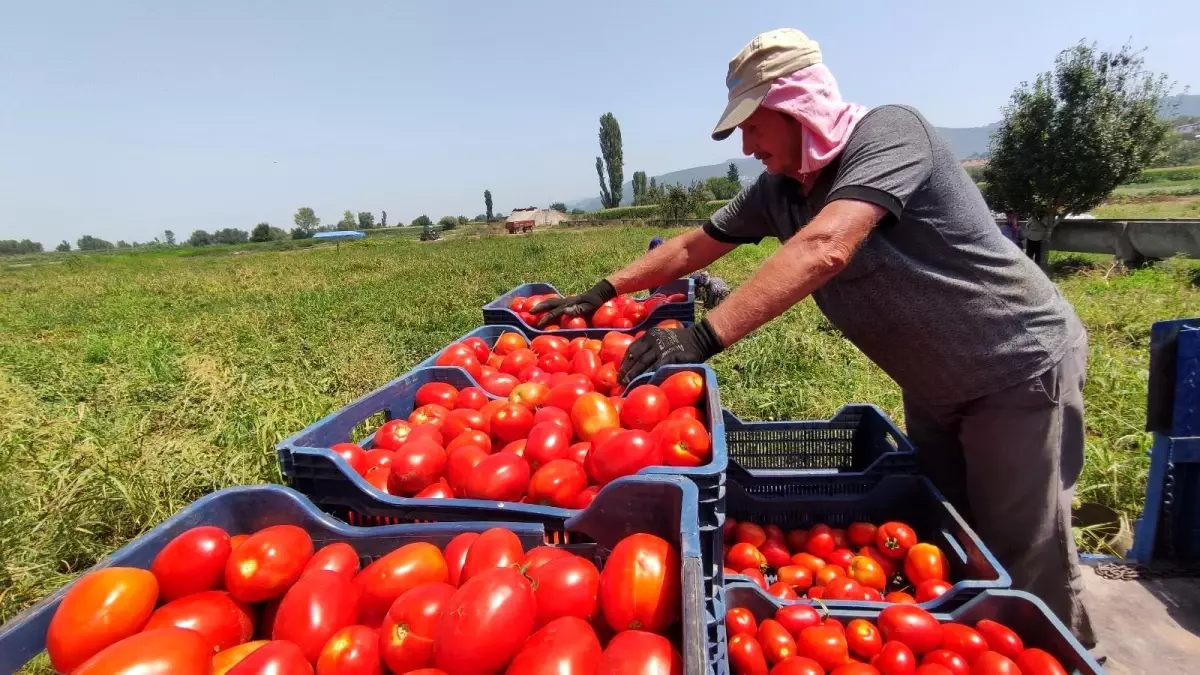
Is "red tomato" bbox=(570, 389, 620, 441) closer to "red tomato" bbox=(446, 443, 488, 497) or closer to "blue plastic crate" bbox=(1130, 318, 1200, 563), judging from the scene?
"red tomato" bbox=(446, 443, 488, 497)

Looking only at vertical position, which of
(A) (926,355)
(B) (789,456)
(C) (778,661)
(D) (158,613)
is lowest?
(C) (778,661)

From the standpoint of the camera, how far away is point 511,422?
2.31 m

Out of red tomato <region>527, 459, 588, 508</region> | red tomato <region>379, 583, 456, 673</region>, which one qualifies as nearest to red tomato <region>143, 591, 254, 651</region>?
red tomato <region>379, 583, 456, 673</region>

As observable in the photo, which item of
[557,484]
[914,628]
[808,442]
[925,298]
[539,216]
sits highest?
[539,216]

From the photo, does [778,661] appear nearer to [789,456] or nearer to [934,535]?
[934,535]

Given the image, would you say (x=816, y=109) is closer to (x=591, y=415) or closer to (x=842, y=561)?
(x=591, y=415)

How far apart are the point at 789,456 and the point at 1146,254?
1727cm

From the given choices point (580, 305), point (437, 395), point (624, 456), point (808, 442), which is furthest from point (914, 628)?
point (580, 305)

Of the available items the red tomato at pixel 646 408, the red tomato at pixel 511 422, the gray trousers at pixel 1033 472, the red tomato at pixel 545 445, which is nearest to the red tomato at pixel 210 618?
the red tomato at pixel 545 445

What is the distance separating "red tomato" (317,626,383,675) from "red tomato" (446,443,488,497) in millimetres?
608

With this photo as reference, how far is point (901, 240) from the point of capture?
2154mm

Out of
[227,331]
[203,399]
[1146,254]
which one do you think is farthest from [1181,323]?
[1146,254]

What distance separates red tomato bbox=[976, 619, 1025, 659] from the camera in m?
1.66

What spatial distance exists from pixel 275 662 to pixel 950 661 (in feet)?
5.58
